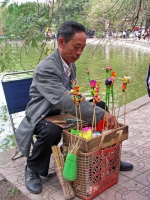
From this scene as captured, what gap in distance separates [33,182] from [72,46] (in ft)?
4.04

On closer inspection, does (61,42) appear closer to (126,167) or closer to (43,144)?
(43,144)

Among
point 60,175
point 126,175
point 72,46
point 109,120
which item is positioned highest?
point 72,46

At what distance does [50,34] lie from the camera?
10.8 feet

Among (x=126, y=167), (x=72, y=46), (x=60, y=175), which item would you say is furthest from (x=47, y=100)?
(x=126, y=167)

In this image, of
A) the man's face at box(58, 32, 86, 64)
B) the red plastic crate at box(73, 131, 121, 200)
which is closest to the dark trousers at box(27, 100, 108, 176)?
the red plastic crate at box(73, 131, 121, 200)

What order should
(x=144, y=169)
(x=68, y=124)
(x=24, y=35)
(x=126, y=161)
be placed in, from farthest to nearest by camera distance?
(x=24, y=35), (x=126, y=161), (x=144, y=169), (x=68, y=124)

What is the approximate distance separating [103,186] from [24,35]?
1.91 meters

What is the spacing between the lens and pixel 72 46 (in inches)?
90.4

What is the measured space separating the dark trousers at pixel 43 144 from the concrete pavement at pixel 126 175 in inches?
7.8

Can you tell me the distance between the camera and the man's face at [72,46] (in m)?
2.28

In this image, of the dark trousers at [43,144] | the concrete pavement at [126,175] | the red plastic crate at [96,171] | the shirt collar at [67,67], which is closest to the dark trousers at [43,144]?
the dark trousers at [43,144]

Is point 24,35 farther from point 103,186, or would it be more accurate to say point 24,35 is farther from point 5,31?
point 103,186

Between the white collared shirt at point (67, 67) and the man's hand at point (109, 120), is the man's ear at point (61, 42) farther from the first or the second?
the man's hand at point (109, 120)

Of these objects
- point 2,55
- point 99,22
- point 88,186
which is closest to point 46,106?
point 88,186
